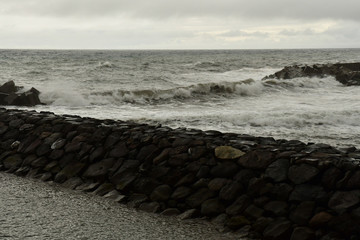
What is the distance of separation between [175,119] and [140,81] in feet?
44.7

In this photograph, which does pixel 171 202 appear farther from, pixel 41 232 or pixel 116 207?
pixel 41 232

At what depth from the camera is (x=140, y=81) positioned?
2547 cm

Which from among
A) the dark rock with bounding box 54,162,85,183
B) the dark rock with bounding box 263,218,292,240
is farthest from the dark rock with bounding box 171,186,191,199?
the dark rock with bounding box 54,162,85,183

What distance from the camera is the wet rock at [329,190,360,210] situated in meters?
4.25

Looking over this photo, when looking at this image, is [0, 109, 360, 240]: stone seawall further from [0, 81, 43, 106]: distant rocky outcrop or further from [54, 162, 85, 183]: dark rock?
[0, 81, 43, 106]: distant rocky outcrop

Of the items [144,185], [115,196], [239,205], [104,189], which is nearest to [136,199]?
[144,185]

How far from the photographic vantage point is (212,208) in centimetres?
491

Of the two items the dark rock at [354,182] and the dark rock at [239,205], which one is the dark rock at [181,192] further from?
the dark rock at [354,182]

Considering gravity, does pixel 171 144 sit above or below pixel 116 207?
above

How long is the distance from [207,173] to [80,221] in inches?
60.4

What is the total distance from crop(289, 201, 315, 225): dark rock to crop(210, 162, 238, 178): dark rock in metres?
0.90

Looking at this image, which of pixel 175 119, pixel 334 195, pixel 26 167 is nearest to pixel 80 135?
pixel 26 167

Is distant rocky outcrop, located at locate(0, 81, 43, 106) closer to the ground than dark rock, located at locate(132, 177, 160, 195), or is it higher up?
closer to the ground

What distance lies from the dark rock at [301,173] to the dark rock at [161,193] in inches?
57.4
